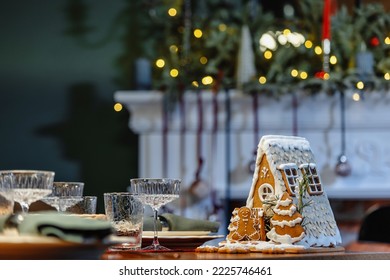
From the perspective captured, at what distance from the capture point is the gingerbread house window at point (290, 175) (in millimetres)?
1329

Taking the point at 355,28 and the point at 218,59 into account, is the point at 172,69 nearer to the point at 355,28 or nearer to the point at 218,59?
the point at 218,59

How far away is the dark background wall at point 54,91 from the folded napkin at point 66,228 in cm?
318

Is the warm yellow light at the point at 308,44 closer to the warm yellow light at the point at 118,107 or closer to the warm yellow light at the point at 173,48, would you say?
the warm yellow light at the point at 173,48

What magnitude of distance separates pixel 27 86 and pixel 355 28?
5.12ft

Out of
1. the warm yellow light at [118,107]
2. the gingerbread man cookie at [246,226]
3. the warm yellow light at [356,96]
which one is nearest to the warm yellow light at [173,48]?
the warm yellow light at [118,107]

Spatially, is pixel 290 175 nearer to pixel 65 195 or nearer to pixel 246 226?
pixel 246 226

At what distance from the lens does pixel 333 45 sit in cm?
399

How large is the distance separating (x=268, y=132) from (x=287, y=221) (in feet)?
8.95

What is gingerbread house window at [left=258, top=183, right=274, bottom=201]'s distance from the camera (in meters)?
1.36

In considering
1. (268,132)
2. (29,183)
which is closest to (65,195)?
(29,183)

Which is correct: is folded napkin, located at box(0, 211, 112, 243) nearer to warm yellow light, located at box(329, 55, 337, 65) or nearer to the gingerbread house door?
the gingerbread house door
